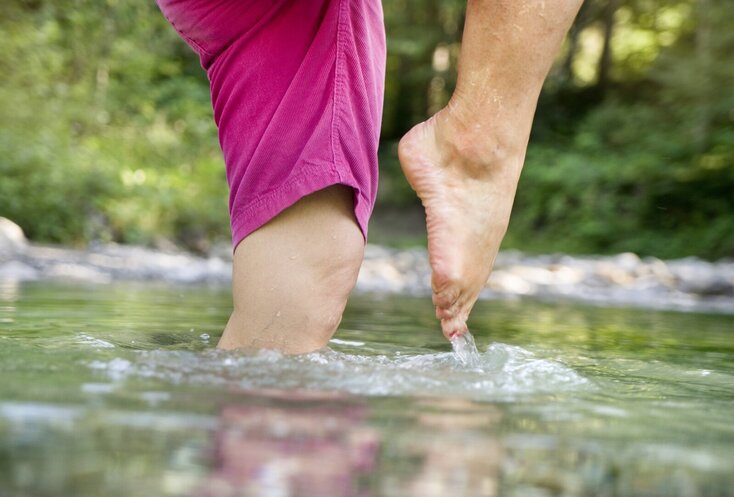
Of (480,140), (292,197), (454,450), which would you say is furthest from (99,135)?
(454,450)

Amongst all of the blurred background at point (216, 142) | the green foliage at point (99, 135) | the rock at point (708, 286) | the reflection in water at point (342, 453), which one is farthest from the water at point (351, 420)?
the blurred background at point (216, 142)

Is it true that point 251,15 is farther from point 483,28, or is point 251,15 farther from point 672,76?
point 672,76

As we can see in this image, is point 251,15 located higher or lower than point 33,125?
lower

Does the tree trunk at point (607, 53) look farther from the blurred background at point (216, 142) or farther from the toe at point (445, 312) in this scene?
the toe at point (445, 312)

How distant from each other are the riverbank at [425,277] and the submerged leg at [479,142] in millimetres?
3236

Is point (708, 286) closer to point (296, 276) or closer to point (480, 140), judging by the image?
point (480, 140)

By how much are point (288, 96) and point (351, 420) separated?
40.8 inches

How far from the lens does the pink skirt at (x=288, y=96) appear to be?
6.87ft

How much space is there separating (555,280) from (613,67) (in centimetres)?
1451

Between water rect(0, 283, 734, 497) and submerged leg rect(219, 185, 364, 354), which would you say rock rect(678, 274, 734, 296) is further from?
submerged leg rect(219, 185, 364, 354)

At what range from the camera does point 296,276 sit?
6.75 feet

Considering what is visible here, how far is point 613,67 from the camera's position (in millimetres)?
21141

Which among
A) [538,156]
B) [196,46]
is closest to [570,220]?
[538,156]

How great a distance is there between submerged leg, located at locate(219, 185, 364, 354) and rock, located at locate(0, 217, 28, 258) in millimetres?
4549
